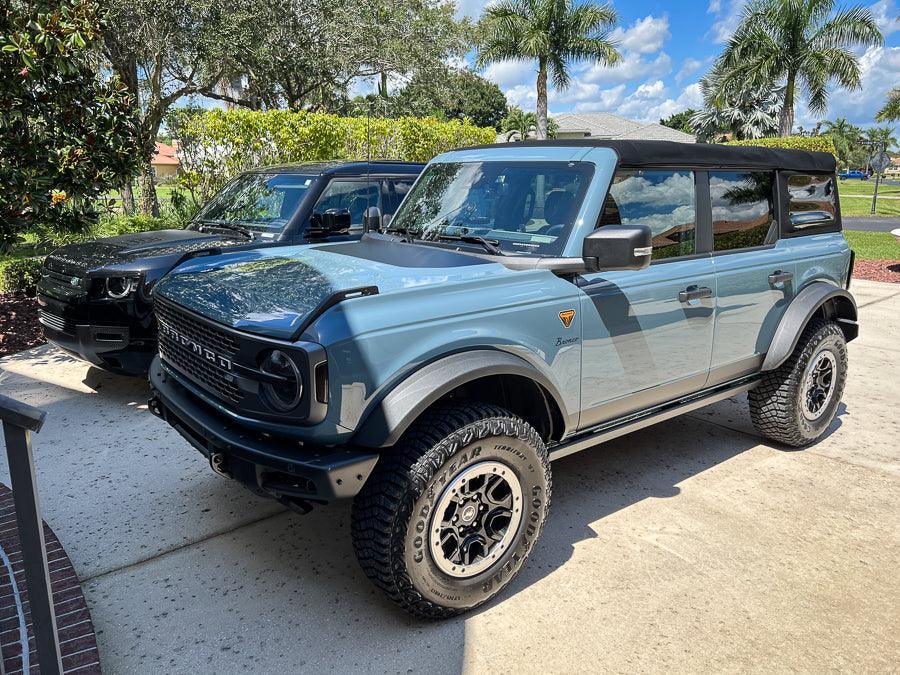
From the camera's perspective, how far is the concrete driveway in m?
2.78

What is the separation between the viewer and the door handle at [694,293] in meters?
3.74

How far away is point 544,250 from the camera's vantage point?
334 cm

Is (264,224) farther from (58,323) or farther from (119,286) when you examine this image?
(58,323)

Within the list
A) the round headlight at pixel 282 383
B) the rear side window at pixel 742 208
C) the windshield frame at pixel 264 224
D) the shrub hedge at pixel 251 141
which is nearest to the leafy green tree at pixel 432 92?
the shrub hedge at pixel 251 141

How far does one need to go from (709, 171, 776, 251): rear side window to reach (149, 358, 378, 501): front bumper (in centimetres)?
262

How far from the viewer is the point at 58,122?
653 centimetres

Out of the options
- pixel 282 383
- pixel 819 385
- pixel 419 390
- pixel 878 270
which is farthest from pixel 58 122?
pixel 878 270

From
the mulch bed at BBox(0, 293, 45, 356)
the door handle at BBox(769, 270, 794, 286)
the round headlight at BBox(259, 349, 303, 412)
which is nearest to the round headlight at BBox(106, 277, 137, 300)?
the mulch bed at BBox(0, 293, 45, 356)

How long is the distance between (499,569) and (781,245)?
287 cm

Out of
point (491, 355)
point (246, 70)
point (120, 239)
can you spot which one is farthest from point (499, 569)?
point (246, 70)

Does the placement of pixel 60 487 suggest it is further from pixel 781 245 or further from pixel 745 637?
pixel 781 245

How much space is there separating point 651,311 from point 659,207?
0.60 metres

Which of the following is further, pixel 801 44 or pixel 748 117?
pixel 748 117

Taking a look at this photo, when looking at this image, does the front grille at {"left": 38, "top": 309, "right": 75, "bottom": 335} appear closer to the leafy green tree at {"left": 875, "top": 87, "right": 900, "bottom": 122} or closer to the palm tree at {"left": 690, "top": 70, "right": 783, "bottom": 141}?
the leafy green tree at {"left": 875, "top": 87, "right": 900, "bottom": 122}
